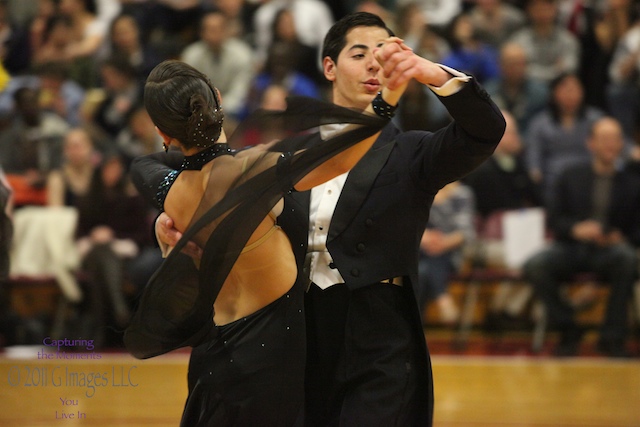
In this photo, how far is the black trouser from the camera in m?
3.67

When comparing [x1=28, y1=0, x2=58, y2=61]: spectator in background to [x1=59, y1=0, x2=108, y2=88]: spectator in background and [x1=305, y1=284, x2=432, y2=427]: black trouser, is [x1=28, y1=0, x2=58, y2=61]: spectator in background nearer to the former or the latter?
[x1=59, y1=0, x2=108, y2=88]: spectator in background

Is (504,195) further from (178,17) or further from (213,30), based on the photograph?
(178,17)

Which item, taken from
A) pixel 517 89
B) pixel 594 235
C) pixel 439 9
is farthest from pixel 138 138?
pixel 594 235

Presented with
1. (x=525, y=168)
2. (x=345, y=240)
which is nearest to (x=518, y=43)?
(x=525, y=168)

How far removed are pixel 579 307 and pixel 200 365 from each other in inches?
267

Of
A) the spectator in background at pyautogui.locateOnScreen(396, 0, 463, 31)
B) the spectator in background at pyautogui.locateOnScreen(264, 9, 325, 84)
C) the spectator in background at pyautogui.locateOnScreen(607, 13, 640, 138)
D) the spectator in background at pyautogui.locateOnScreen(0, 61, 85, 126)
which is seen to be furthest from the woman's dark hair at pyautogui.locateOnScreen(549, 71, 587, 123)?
the spectator in background at pyautogui.locateOnScreen(0, 61, 85, 126)

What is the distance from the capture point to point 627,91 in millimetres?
10500

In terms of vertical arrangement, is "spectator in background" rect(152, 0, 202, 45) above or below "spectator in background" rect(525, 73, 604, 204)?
above

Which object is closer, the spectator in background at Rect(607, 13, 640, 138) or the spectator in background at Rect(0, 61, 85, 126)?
the spectator in background at Rect(607, 13, 640, 138)

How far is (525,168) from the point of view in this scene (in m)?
9.70

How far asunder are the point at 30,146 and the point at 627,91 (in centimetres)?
642

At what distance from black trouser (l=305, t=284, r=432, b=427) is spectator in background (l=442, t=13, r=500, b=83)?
734 centimetres

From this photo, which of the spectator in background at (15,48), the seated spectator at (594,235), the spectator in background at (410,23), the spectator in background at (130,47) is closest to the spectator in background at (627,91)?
the seated spectator at (594,235)

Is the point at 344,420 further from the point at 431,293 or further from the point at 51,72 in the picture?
the point at 51,72
